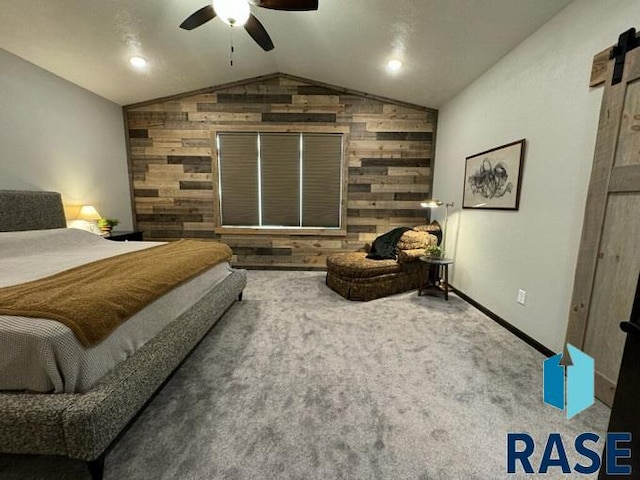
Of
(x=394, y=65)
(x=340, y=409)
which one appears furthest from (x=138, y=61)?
(x=340, y=409)

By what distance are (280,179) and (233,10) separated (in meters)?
2.46

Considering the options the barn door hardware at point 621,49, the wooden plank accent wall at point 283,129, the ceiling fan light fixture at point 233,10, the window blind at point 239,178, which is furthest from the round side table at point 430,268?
the ceiling fan light fixture at point 233,10

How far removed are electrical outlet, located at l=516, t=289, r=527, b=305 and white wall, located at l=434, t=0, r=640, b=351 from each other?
1.4 inches

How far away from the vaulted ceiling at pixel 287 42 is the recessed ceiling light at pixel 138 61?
0.20ft

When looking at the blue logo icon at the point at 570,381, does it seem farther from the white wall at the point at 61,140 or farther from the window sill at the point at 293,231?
the white wall at the point at 61,140

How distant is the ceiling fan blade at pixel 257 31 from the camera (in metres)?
2.10

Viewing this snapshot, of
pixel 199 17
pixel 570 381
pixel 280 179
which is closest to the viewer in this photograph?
pixel 570 381

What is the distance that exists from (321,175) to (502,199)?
2485 mm

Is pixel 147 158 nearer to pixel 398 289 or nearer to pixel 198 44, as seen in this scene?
pixel 198 44

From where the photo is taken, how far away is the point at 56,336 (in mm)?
999

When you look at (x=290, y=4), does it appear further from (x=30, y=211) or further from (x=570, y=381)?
(x=570, y=381)

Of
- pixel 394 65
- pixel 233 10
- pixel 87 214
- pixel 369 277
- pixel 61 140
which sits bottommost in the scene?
pixel 369 277

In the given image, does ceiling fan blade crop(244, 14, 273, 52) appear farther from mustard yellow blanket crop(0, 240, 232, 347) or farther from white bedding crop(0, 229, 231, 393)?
white bedding crop(0, 229, 231, 393)

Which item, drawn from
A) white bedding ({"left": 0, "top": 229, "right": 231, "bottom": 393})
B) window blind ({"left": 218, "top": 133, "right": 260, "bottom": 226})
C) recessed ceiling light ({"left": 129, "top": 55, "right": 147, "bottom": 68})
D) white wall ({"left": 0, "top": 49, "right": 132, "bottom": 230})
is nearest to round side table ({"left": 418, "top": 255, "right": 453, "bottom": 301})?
white bedding ({"left": 0, "top": 229, "right": 231, "bottom": 393})
